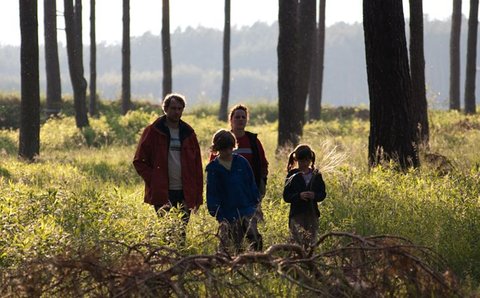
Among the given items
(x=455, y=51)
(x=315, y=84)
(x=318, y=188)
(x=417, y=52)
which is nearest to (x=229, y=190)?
(x=318, y=188)

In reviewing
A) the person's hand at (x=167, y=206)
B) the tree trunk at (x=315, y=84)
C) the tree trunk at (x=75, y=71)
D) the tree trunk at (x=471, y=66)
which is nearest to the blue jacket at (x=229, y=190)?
the person's hand at (x=167, y=206)

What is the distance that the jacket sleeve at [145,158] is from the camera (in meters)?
9.03

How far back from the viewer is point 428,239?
8.80 meters

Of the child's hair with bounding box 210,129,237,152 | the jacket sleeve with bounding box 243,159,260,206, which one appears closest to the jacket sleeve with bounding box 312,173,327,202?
the jacket sleeve with bounding box 243,159,260,206

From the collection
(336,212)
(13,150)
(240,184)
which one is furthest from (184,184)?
(13,150)

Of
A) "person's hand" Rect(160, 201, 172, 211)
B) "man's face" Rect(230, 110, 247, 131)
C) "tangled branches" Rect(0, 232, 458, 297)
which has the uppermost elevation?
"man's face" Rect(230, 110, 247, 131)

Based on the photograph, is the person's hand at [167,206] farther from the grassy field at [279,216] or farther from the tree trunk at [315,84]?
the tree trunk at [315,84]

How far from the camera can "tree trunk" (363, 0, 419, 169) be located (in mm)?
13086

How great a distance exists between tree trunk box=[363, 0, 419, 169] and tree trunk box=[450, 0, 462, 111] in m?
26.5

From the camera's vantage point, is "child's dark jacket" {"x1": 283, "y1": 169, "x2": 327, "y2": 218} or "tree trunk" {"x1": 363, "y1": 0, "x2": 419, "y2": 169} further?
"tree trunk" {"x1": 363, "y1": 0, "x2": 419, "y2": 169}

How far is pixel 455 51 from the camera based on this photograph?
40.2m

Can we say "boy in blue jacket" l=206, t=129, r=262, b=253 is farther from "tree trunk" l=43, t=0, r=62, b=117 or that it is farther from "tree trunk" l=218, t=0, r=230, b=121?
"tree trunk" l=218, t=0, r=230, b=121

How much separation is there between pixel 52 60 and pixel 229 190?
28.9m

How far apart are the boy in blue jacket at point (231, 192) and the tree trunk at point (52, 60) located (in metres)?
24.8
